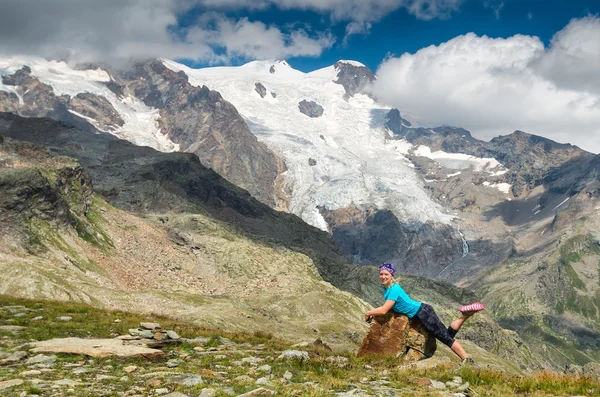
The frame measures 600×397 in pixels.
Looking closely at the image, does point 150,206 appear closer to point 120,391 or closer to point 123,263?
point 123,263

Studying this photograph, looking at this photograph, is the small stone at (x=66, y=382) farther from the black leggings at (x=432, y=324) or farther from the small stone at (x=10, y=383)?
the black leggings at (x=432, y=324)

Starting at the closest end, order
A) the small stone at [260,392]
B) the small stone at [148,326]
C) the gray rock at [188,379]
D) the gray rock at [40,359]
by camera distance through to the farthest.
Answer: the small stone at [260,392] < the gray rock at [188,379] < the gray rock at [40,359] < the small stone at [148,326]

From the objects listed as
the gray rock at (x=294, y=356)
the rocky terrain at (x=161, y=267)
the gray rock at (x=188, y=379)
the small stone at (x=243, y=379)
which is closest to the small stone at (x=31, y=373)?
the gray rock at (x=188, y=379)

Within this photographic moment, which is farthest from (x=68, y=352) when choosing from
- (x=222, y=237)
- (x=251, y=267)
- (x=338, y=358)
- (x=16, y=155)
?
(x=222, y=237)

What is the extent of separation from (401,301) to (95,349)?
472 inches

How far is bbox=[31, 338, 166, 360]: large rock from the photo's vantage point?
1762 centimetres

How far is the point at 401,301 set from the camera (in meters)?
17.4

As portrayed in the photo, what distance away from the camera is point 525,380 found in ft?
44.9

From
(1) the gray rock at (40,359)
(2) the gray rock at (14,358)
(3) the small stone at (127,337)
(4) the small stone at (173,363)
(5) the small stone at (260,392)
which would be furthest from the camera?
(3) the small stone at (127,337)

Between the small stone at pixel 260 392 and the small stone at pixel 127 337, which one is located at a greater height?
the small stone at pixel 260 392

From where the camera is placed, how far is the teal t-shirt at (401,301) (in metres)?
17.2

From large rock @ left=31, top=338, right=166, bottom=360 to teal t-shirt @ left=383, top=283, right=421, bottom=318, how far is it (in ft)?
30.5

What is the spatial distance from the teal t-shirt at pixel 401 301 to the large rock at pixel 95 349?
9.31 meters

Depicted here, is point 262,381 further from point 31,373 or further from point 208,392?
point 31,373
